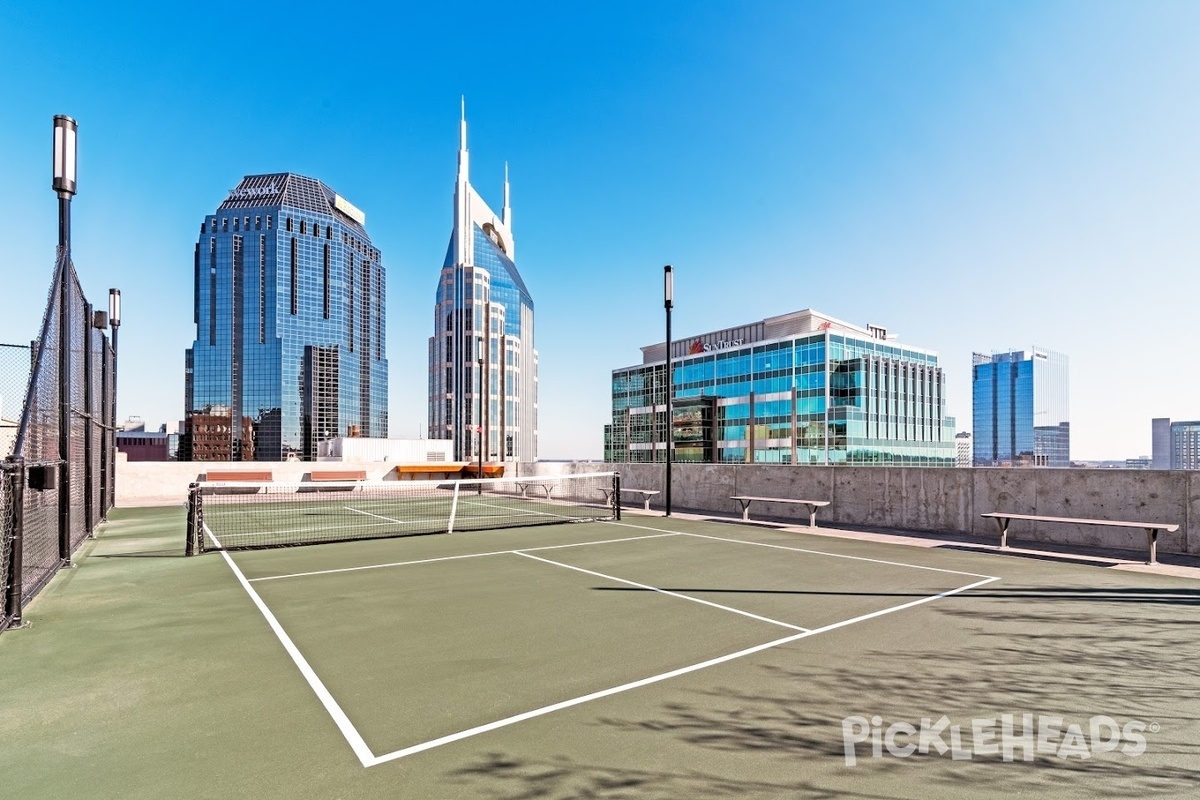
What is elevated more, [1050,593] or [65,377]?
[65,377]

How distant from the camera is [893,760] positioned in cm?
382

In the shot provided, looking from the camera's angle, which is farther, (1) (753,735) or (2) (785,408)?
(2) (785,408)

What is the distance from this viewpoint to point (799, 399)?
7994 centimetres

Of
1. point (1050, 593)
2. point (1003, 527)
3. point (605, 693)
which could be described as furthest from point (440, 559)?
point (1003, 527)

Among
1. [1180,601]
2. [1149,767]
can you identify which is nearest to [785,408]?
[1180,601]

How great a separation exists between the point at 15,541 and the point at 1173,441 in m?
157

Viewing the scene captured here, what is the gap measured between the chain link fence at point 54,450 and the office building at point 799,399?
5867 cm

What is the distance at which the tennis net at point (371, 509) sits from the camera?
14.2 m

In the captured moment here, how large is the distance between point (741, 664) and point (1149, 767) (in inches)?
110

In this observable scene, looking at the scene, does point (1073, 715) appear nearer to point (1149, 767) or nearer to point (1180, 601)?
point (1149, 767)

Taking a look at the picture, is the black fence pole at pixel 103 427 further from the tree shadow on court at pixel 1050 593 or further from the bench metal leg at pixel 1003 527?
the bench metal leg at pixel 1003 527
